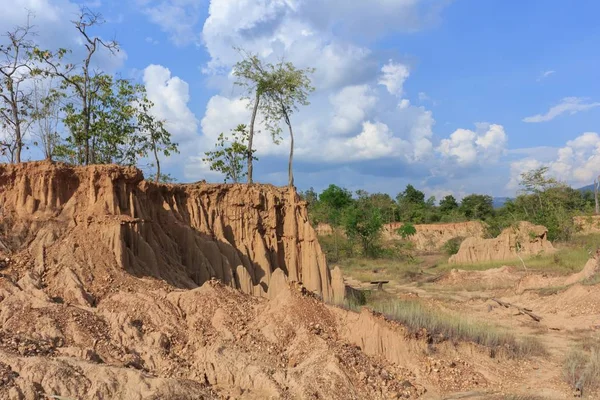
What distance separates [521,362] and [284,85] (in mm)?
18697

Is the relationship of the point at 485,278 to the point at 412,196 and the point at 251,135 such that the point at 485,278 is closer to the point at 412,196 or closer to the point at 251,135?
the point at 251,135

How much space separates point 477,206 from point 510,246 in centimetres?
3224

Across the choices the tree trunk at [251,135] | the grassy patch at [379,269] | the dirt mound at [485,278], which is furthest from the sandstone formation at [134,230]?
the grassy patch at [379,269]

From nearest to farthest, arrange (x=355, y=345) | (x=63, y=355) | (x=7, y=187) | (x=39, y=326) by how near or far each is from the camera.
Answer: (x=63, y=355) < (x=39, y=326) < (x=355, y=345) < (x=7, y=187)

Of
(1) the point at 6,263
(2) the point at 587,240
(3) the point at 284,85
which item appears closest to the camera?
(1) the point at 6,263

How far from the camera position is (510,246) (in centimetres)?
3528

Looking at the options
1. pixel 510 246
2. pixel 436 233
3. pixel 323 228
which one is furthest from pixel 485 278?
pixel 436 233

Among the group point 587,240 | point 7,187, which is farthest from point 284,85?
point 587,240

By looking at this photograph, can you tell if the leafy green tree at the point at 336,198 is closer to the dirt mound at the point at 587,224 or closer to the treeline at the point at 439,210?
the treeline at the point at 439,210

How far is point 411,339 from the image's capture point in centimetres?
1052

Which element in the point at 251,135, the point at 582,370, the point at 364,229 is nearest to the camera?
the point at 582,370

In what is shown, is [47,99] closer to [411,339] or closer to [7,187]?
[7,187]

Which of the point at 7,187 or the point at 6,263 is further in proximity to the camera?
the point at 7,187

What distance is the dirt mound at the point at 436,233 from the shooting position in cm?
5658
